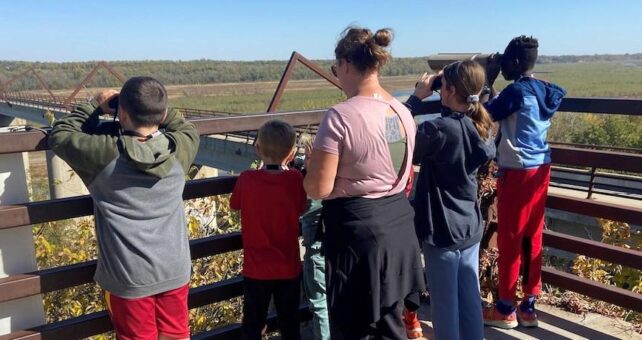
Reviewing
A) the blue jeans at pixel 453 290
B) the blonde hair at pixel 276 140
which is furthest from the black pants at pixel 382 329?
the blonde hair at pixel 276 140

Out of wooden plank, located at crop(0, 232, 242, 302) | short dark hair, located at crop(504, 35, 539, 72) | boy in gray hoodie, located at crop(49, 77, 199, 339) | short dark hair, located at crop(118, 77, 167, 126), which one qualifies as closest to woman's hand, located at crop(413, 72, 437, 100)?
short dark hair, located at crop(504, 35, 539, 72)

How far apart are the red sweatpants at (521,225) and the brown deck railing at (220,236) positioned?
35 cm

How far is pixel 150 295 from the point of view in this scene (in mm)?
2486

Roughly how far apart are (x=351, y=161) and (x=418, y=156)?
0.44m

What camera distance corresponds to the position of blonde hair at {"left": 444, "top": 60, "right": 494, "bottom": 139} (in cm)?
270

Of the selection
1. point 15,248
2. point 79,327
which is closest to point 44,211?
point 15,248

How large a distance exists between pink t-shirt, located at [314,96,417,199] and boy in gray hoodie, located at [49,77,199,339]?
67cm

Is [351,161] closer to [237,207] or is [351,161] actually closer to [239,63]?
[237,207]

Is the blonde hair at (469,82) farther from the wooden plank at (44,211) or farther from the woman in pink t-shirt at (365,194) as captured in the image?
the wooden plank at (44,211)

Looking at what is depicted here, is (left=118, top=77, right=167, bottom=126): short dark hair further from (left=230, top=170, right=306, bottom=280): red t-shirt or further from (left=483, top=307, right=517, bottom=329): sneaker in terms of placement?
(left=483, top=307, right=517, bottom=329): sneaker

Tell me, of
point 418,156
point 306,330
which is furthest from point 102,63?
point 418,156

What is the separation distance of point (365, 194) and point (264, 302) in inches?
37.9

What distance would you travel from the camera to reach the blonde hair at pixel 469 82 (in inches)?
106

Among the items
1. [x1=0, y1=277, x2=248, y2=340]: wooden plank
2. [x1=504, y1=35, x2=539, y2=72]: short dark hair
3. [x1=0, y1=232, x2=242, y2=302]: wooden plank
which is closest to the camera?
[x1=0, y1=232, x2=242, y2=302]: wooden plank
